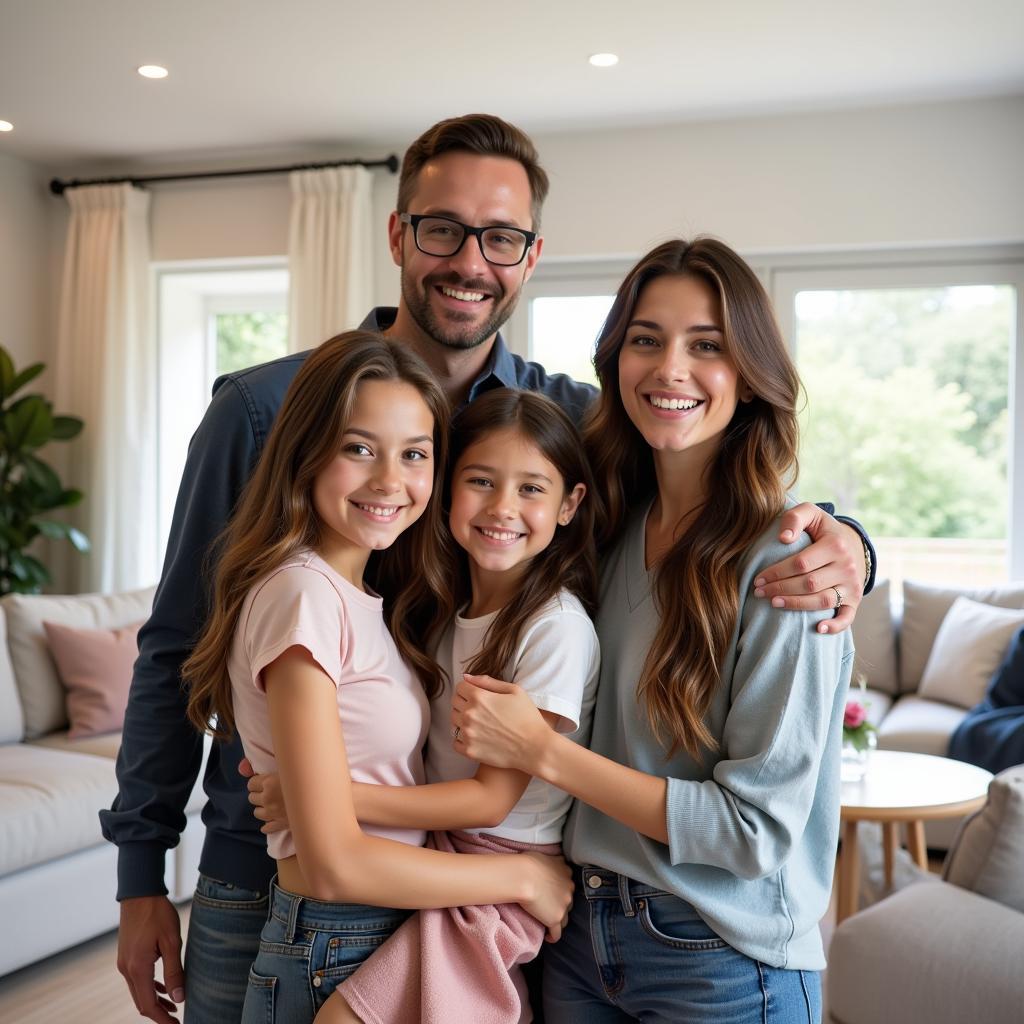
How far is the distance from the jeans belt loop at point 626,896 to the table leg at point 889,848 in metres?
2.52

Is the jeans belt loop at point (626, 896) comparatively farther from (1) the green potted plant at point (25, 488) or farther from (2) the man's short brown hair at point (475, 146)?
(1) the green potted plant at point (25, 488)

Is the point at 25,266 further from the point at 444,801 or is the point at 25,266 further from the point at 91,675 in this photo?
the point at 444,801

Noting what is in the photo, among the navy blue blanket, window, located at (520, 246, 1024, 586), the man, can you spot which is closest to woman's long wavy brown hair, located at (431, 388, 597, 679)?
the man

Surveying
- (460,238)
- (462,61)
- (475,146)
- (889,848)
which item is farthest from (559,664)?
(462,61)

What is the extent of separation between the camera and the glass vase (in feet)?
10.9

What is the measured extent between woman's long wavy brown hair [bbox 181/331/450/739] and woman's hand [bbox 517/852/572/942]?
274 millimetres

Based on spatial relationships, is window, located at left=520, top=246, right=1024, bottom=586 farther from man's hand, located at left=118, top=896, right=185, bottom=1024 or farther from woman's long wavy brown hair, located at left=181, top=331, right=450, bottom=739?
man's hand, located at left=118, top=896, right=185, bottom=1024

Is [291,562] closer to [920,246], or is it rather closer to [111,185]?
[920,246]

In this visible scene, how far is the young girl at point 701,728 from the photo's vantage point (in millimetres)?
1294

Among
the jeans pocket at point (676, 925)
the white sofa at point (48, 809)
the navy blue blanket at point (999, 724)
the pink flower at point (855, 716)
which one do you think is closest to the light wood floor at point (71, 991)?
the white sofa at point (48, 809)

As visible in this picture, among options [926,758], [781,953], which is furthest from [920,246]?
[781,953]

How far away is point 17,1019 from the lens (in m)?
2.97

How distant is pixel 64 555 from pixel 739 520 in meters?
5.66

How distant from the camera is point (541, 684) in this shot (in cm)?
138
